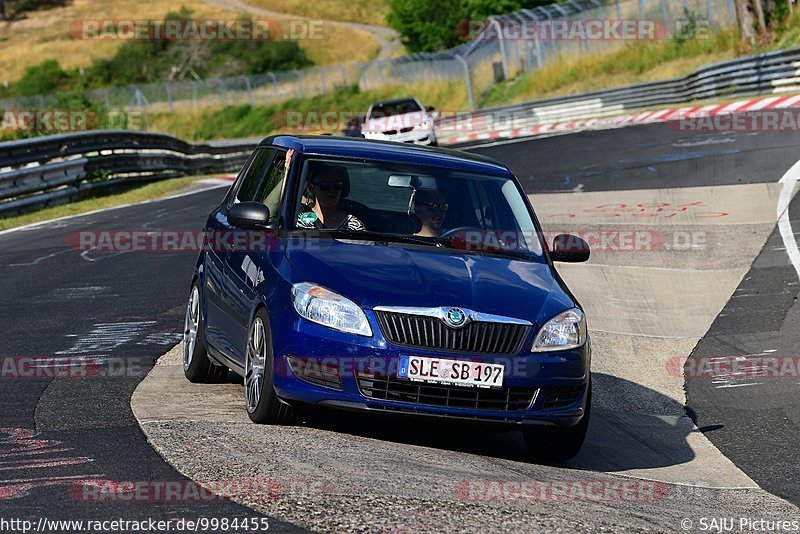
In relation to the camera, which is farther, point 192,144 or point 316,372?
point 192,144

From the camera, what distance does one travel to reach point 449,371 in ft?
21.5

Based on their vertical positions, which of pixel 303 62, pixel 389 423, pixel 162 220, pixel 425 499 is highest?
pixel 425 499

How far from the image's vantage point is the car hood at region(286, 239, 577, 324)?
21.9 ft

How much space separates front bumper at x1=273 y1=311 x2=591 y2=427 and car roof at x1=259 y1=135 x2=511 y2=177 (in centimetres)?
164

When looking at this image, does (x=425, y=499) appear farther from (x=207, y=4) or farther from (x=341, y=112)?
(x=207, y=4)

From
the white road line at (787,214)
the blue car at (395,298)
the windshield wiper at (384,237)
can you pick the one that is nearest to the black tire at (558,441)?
the blue car at (395,298)

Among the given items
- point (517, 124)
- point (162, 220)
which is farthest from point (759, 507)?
point (517, 124)

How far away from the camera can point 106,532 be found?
187 inches

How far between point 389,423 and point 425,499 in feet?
7.35

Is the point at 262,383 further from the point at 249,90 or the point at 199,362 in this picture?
the point at 249,90

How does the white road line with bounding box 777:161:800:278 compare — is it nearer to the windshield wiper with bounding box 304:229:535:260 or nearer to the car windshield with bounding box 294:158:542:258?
the car windshield with bounding box 294:158:542:258

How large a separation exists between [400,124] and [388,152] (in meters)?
24.7
